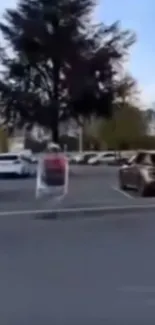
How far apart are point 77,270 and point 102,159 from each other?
220 ft

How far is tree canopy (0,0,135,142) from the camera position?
2211 inches

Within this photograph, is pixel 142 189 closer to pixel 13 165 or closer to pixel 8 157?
pixel 13 165

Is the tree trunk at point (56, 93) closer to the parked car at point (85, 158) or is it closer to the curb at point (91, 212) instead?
the parked car at point (85, 158)

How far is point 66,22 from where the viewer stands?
56.8 m

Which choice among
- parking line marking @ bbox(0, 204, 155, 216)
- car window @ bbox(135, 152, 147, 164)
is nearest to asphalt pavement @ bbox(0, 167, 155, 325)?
parking line marking @ bbox(0, 204, 155, 216)

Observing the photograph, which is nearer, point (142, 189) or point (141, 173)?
point (142, 189)

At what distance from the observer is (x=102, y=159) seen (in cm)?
7756

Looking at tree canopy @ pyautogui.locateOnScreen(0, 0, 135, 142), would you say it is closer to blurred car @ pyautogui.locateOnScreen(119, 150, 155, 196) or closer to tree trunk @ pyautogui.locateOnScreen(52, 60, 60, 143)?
tree trunk @ pyautogui.locateOnScreen(52, 60, 60, 143)

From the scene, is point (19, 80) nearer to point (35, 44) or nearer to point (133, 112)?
point (35, 44)

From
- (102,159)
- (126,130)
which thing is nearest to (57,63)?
(102,159)

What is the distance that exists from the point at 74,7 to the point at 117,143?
30.9m

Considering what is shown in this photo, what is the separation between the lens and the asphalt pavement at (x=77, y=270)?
807 cm

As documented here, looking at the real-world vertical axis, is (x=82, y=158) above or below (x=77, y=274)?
below

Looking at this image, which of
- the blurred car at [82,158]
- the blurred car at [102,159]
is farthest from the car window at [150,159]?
the blurred car at [82,158]
